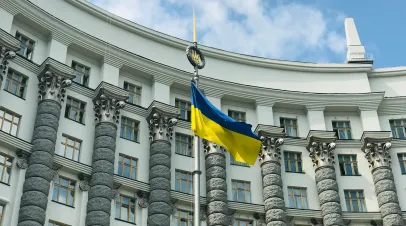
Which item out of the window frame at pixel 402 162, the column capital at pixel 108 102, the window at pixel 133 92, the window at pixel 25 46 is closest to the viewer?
the window at pixel 25 46

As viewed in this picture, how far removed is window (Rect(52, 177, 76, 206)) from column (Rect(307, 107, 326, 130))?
21.2m

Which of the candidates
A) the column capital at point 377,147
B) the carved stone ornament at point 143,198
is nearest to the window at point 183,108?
the carved stone ornament at point 143,198

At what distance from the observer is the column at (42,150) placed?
39.8 m

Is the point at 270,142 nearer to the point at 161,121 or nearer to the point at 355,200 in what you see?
the point at 355,200

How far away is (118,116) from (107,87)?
2.24 metres

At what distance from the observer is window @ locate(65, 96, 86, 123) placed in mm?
46669

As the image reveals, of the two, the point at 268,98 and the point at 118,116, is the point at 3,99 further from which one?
the point at 268,98

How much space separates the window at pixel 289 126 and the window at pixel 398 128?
8218mm

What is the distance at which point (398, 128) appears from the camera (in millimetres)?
56156

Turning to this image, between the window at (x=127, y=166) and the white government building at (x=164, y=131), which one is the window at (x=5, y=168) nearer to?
the white government building at (x=164, y=131)

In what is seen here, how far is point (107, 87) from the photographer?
4806cm

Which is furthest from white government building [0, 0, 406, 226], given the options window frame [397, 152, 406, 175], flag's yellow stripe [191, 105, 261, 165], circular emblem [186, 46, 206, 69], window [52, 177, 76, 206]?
circular emblem [186, 46, 206, 69]

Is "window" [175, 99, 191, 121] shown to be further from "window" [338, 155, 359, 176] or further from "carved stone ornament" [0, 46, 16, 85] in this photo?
"carved stone ornament" [0, 46, 16, 85]

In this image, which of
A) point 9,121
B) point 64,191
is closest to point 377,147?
point 64,191
